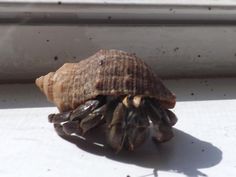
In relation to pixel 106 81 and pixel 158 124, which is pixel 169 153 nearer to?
pixel 158 124

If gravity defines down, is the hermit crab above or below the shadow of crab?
above

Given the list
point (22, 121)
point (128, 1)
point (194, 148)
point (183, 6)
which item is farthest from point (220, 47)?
point (22, 121)

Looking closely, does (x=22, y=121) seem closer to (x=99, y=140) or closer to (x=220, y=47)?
(x=99, y=140)

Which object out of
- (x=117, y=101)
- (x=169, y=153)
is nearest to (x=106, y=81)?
(x=117, y=101)

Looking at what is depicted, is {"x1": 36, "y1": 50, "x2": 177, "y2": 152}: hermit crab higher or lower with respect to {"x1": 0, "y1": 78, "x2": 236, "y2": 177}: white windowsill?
higher

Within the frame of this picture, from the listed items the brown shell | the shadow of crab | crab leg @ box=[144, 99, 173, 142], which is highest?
the brown shell
